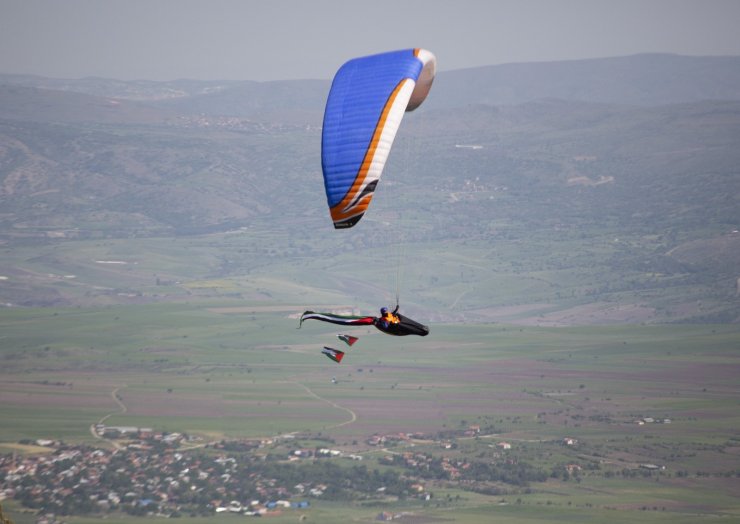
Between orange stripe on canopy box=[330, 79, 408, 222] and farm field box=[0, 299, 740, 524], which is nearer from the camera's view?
orange stripe on canopy box=[330, 79, 408, 222]

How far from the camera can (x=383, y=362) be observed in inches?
7101

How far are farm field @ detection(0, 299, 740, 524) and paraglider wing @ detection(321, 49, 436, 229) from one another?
5900cm

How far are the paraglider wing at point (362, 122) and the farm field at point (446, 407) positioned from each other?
59.0 meters

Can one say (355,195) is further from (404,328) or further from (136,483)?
(136,483)

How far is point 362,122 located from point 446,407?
112 meters

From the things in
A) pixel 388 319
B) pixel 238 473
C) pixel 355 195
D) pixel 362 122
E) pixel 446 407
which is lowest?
pixel 388 319

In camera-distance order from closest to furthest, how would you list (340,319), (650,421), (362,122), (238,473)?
1. (340,319)
2. (362,122)
3. (238,473)
4. (650,421)

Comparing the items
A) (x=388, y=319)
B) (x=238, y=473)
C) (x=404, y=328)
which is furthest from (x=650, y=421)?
(x=404, y=328)

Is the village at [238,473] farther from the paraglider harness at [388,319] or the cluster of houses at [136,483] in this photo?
the paraglider harness at [388,319]

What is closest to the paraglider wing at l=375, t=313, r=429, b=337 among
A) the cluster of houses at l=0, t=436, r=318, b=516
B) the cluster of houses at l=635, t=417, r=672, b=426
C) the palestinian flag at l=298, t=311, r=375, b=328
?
the palestinian flag at l=298, t=311, r=375, b=328

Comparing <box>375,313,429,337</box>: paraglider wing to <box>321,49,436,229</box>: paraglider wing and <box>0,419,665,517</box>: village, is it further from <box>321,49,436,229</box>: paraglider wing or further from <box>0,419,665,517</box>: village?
<box>0,419,665,517</box>: village

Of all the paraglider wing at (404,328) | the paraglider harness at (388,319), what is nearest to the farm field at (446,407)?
the paraglider harness at (388,319)

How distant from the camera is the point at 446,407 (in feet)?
493

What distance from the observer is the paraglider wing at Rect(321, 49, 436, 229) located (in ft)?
130
